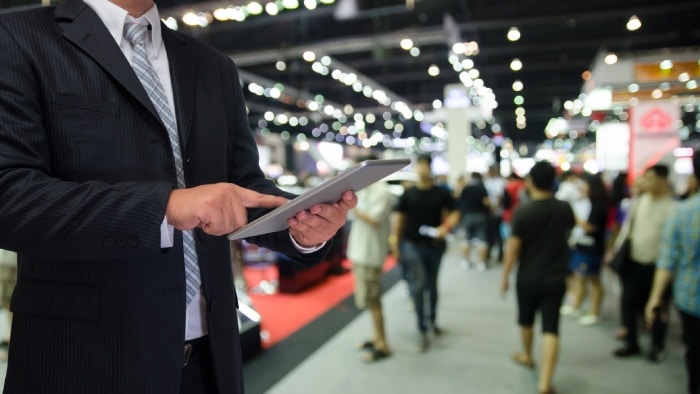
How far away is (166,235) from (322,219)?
30cm

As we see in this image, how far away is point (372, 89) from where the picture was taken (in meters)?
15.5

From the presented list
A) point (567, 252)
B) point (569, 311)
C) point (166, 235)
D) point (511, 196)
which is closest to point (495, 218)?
point (511, 196)

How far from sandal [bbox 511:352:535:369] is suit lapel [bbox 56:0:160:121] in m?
3.95

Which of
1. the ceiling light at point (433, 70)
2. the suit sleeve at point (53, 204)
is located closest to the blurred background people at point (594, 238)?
the suit sleeve at point (53, 204)

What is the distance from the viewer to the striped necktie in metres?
0.96

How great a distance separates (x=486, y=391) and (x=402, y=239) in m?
1.68

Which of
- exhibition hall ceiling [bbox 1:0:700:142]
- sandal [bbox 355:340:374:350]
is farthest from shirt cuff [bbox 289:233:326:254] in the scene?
sandal [bbox 355:340:374:350]

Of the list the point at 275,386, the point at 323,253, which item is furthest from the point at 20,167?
the point at 275,386

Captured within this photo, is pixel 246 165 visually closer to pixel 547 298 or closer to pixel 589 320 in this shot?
pixel 547 298

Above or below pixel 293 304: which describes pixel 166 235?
above

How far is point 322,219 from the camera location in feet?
3.06

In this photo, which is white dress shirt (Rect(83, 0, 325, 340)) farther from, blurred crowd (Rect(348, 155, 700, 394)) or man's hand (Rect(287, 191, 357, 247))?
blurred crowd (Rect(348, 155, 700, 394))

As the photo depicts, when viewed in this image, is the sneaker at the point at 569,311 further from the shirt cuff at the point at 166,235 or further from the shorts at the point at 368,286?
the shirt cuff at the point at 166,235

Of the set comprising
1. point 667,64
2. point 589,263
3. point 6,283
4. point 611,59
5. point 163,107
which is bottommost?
point 589,263
